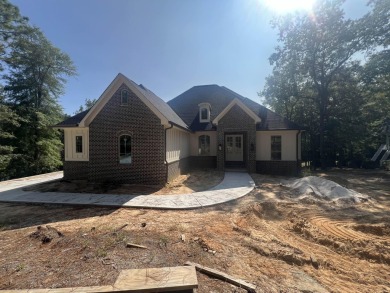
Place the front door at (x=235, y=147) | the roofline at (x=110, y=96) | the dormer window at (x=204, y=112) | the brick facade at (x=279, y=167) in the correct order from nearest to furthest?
the roofline at (x=110, y=96), the brick facade at (x=279, y=167), the front door at (x=235, y=147), the dormer window at (x=204, y=112)

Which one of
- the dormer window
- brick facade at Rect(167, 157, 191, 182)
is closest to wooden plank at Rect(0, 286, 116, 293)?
brick facade at Rect(167, 157, 191, 182)

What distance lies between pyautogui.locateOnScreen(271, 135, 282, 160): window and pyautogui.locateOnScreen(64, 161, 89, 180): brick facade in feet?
41.9

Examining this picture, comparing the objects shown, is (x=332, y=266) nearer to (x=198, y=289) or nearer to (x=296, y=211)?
(x=198, y=289)

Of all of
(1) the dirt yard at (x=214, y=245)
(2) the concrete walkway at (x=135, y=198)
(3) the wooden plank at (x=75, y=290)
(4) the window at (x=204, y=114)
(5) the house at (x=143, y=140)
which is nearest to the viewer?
(3) the wooden plank at (x=75, y=290)

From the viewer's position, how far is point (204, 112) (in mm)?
18328

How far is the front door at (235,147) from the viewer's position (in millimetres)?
17156

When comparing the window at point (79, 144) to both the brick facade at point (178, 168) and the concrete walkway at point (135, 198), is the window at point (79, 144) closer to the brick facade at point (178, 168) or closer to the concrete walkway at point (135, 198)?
the concrete walkway at point (135, 198)

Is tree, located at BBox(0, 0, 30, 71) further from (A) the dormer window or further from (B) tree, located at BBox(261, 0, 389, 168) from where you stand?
(B) tree, located at BBox(261, 0, 389, 168)

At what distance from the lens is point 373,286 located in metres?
3.54

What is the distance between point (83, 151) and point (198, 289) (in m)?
11.8

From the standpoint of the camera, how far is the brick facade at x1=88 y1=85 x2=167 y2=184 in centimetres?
1152

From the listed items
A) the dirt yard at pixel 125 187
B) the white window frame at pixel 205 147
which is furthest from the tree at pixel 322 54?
the dirt yard at pixel 125 187

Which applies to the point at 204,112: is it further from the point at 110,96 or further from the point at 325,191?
the point at 325,191

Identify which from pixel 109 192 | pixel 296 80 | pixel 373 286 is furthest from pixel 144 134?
pixel 296 80
